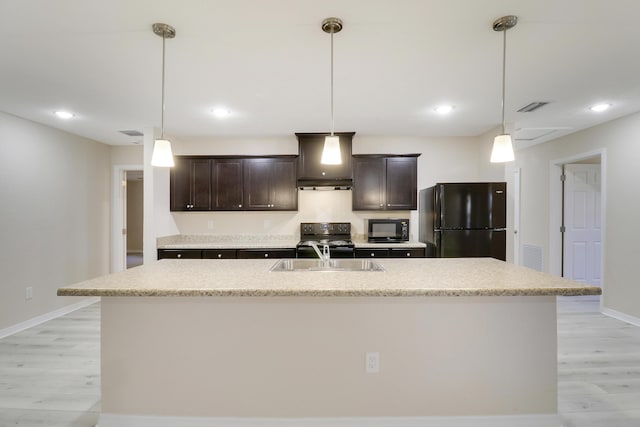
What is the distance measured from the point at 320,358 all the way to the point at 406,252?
8.08ft

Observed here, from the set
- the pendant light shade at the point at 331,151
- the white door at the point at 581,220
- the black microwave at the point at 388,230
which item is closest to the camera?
the pendant light shade at the point at 331,151

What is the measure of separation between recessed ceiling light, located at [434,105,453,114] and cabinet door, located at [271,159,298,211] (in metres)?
1.93

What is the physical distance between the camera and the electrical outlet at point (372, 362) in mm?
1787

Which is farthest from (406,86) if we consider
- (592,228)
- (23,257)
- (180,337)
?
(23,257)

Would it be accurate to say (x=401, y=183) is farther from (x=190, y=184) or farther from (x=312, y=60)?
(x=190, y=184)

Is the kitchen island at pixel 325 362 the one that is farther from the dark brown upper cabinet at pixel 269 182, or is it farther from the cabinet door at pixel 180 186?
the cabinet door at pixel 180 186

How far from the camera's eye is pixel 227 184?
4262 mm

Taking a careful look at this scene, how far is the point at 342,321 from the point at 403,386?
0.53 m

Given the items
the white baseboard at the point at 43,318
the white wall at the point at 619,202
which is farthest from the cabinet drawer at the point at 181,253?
the white wall at the point at 619,202

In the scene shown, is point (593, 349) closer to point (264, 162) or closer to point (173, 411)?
point (173, 411)

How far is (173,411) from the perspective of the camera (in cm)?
180

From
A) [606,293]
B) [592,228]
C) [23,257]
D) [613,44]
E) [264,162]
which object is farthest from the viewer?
[592,228]

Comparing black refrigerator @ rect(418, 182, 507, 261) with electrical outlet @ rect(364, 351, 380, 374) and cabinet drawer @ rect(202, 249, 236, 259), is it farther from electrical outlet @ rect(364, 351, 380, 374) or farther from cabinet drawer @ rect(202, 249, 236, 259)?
cabinet drawer @ rect(202, 249, 236, 259)

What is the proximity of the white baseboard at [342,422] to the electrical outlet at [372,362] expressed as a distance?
0.92 ft
